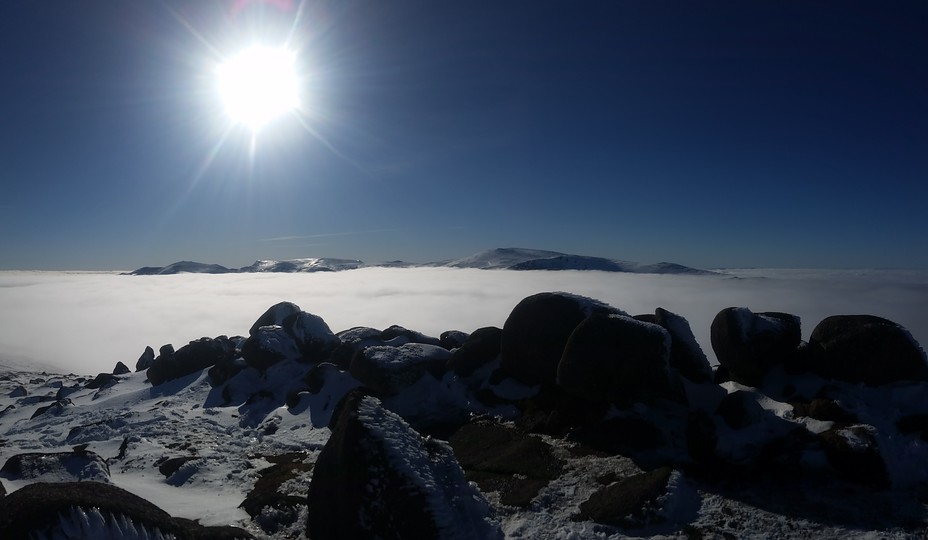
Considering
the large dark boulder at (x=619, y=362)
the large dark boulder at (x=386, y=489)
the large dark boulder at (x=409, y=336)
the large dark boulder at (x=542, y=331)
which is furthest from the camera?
the large dark boulder at (x=409, y=336)

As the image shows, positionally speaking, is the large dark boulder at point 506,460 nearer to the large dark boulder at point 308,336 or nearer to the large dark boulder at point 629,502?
the large dark boulder at point 629,502

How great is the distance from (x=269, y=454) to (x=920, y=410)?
53.2ft

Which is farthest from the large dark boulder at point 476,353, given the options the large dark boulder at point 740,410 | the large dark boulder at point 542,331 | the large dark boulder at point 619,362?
the large dark boulder at point 740,410

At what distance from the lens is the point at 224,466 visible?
13.3 metres

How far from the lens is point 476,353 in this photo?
→ 18156mm

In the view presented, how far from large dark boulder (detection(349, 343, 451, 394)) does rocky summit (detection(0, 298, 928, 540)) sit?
0.20 feet

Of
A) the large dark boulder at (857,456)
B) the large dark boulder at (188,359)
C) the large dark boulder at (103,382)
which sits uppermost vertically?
the large dark boulder at (857,456)

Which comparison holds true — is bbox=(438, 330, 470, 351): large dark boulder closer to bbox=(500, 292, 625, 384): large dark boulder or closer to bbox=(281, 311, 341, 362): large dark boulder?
bbox=(281, 311, 341, 362): large dark boulder

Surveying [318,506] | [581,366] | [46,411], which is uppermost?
[581,366]

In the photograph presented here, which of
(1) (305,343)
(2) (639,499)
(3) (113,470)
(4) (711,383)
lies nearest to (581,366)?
(4) (711,383)

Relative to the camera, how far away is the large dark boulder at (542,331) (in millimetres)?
15922

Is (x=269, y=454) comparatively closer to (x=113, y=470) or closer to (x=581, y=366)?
(x=113, y=470)

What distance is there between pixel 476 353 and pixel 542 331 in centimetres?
297

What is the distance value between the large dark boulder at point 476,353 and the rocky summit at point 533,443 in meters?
Result: 0.06
